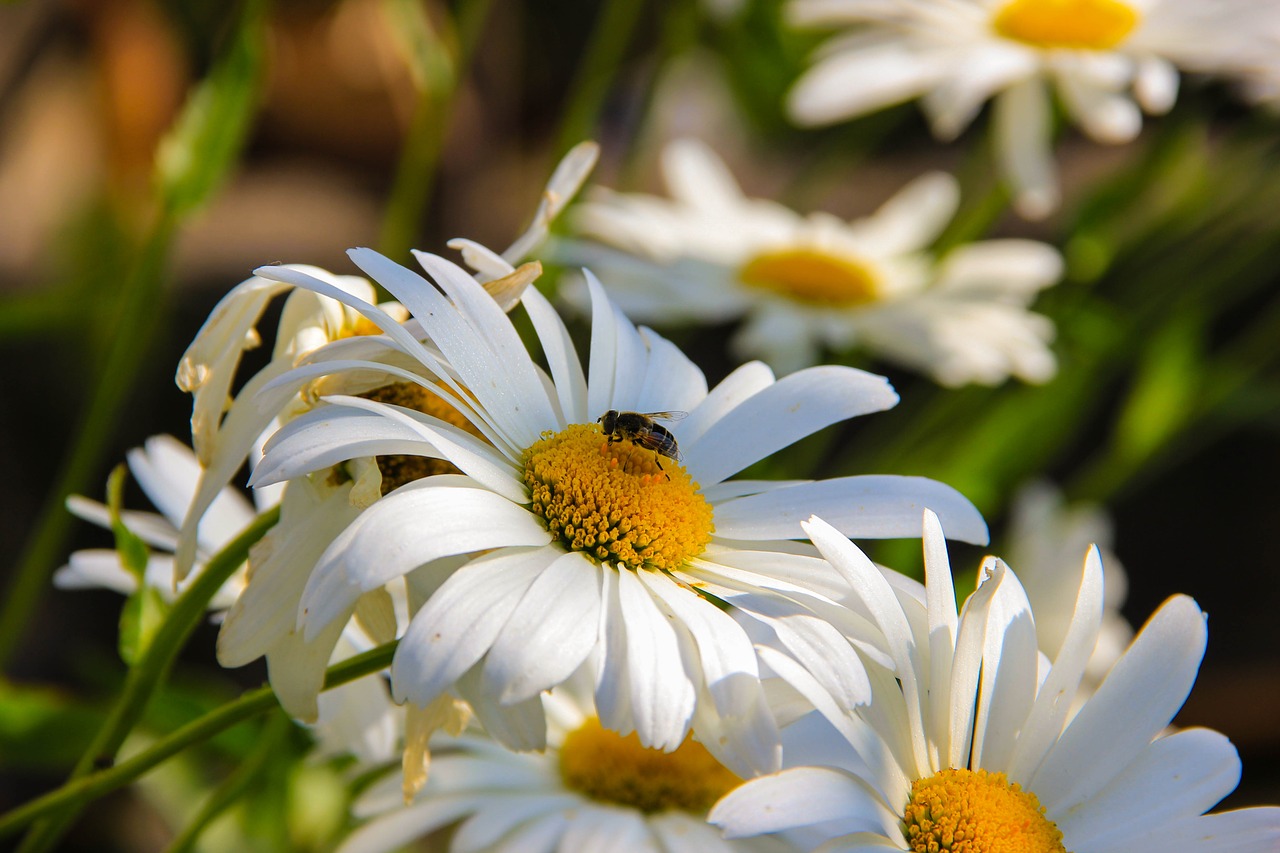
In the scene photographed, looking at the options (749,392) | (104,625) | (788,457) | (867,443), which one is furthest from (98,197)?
(749,392)

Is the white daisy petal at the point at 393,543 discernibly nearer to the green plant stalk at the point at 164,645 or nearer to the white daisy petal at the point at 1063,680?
the green plant stalk at the point at 164,645

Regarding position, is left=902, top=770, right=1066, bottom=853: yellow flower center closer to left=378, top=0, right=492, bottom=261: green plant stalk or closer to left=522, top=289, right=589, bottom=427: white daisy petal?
left=522, top=289, right=589, bottom=427: white daisy petal

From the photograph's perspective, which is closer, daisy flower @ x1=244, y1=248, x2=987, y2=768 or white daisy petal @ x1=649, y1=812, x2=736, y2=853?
daisy flower @ x1=244, y1=248, x2=987, y2=768

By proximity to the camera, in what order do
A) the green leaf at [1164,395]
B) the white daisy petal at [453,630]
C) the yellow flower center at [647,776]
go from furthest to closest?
the green leaf at [1164,395]
the yellow flower center at [647,776]
the white daisy petal at [453,630]

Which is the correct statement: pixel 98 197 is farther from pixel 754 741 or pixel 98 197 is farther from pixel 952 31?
pixel 754 741

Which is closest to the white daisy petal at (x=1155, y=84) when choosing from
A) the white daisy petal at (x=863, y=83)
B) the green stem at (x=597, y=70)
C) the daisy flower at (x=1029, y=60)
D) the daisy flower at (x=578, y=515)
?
the daisy flower at (x=1029, y=60)

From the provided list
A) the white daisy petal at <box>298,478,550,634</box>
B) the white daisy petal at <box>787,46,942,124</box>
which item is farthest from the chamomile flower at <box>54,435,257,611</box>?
the white daisy petal at <box>787,46,942,124</box>

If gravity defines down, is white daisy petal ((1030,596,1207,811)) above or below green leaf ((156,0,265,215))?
below
